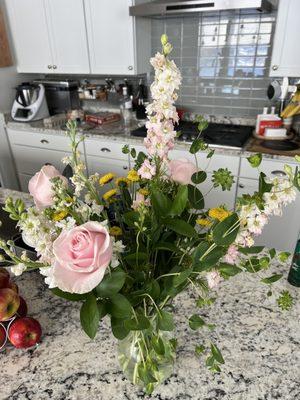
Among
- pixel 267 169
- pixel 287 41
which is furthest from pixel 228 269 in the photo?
pixel 287 41

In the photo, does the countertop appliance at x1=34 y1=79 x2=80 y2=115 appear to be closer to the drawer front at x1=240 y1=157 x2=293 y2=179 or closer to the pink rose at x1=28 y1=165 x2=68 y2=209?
the drawer front at x1=240 y1=157 x2=293 y2=179

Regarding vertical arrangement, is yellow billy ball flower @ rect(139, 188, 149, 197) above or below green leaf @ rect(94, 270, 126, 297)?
above

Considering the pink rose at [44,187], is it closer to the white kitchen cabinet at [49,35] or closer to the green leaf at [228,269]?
the green leaf at [228,269]

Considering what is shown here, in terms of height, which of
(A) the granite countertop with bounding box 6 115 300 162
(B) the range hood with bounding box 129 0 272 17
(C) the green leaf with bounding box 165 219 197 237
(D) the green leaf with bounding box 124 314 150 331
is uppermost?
(B) the range hood with bounding box 129 0 272 17

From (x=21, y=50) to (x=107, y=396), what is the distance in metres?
3.10

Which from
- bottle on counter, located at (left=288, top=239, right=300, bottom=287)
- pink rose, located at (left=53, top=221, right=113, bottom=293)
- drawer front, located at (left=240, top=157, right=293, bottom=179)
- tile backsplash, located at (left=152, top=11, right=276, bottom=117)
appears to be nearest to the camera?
pink rose, located at (left=53, top=221, right=113, bottom=293)

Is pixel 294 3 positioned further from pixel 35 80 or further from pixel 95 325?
pixel 35 80

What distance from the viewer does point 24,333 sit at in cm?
78

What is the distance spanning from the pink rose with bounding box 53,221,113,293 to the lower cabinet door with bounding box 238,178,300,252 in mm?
1829

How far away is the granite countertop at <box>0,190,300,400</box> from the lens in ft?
2.32

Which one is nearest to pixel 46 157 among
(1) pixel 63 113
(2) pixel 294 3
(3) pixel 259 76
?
(1) pixel 63 113

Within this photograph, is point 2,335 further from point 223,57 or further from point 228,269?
point 223,57

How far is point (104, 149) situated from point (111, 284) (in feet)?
7.33

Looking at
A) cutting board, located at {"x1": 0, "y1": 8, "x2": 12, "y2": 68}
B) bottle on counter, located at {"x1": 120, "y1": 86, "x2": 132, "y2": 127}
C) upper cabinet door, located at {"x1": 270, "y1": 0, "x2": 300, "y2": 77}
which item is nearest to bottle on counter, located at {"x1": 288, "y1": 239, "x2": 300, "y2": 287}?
upper cabinet door, located at {"x1": 270, "y1": 0, "x2": 300, "y2": 77}
